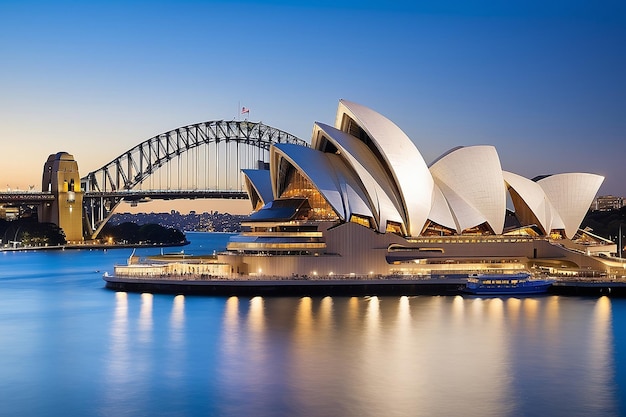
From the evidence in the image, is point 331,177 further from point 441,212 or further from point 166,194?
point 166,194

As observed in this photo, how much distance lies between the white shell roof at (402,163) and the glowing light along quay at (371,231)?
0.07 meters

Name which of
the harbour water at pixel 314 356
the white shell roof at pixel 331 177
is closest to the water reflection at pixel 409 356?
the harbour water at pixel 314 356

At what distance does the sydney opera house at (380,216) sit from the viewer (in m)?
48.8

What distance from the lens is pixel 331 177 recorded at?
50562 millimetres

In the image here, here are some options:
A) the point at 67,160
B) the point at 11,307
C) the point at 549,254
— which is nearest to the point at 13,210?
the point at 67,160

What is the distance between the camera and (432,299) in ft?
144

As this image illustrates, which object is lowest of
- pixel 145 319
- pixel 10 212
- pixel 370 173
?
pixel 145 319

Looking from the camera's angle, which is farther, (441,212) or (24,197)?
(24,197)

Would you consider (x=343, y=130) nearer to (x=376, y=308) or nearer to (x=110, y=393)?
(x=376, y=308)

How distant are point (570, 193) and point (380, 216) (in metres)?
18.4

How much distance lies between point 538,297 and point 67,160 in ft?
247

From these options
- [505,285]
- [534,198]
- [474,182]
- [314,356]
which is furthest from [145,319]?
[534,198]

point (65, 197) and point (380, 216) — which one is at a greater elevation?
point (65, 197)

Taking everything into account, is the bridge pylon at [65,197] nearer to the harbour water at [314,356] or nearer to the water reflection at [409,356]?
the harbour water at [314,356]
